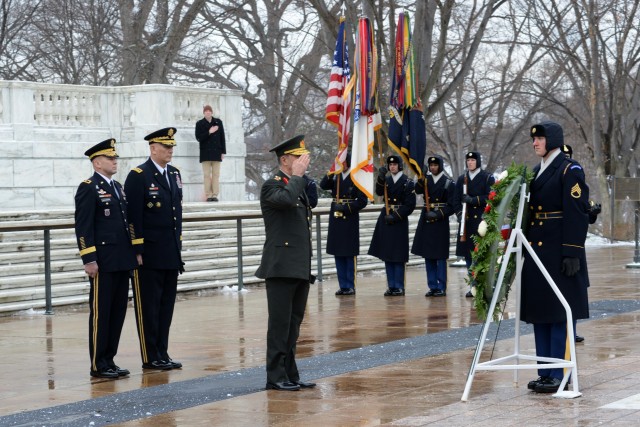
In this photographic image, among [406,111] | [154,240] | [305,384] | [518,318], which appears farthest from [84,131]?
[518,318]

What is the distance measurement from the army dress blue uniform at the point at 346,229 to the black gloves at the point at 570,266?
802cm

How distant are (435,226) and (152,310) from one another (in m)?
6.81

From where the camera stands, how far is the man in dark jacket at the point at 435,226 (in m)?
16.6

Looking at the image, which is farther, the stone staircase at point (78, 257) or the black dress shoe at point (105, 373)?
the stone staircase at point (78, 257)

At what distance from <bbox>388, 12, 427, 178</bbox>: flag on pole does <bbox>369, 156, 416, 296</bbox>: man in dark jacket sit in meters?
0.71

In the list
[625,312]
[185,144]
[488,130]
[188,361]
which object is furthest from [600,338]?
[488,130]

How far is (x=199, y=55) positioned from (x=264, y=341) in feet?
92.7

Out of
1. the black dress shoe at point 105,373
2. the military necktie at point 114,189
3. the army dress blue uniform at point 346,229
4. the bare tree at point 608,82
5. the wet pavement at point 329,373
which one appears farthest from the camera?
the bare tree at point 608,82

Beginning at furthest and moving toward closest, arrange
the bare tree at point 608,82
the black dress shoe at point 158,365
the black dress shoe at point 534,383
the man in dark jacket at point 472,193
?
the bare tree at point 608,82, the man in dark jacket at point 472,193, the black dress shoe at point 158,365, the black dress shoe at point 534,383

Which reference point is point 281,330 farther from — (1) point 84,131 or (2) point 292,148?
(1) point 84,131

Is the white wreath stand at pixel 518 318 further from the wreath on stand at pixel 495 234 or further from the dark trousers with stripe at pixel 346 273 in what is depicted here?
the dark trousers with stripe at pixel 346 273

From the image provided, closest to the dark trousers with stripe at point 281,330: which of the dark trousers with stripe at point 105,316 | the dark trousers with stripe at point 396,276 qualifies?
the dark trousers with stripe at point 105,316

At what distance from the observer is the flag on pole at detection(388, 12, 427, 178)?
705 inches

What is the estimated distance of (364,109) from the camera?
18.0m
